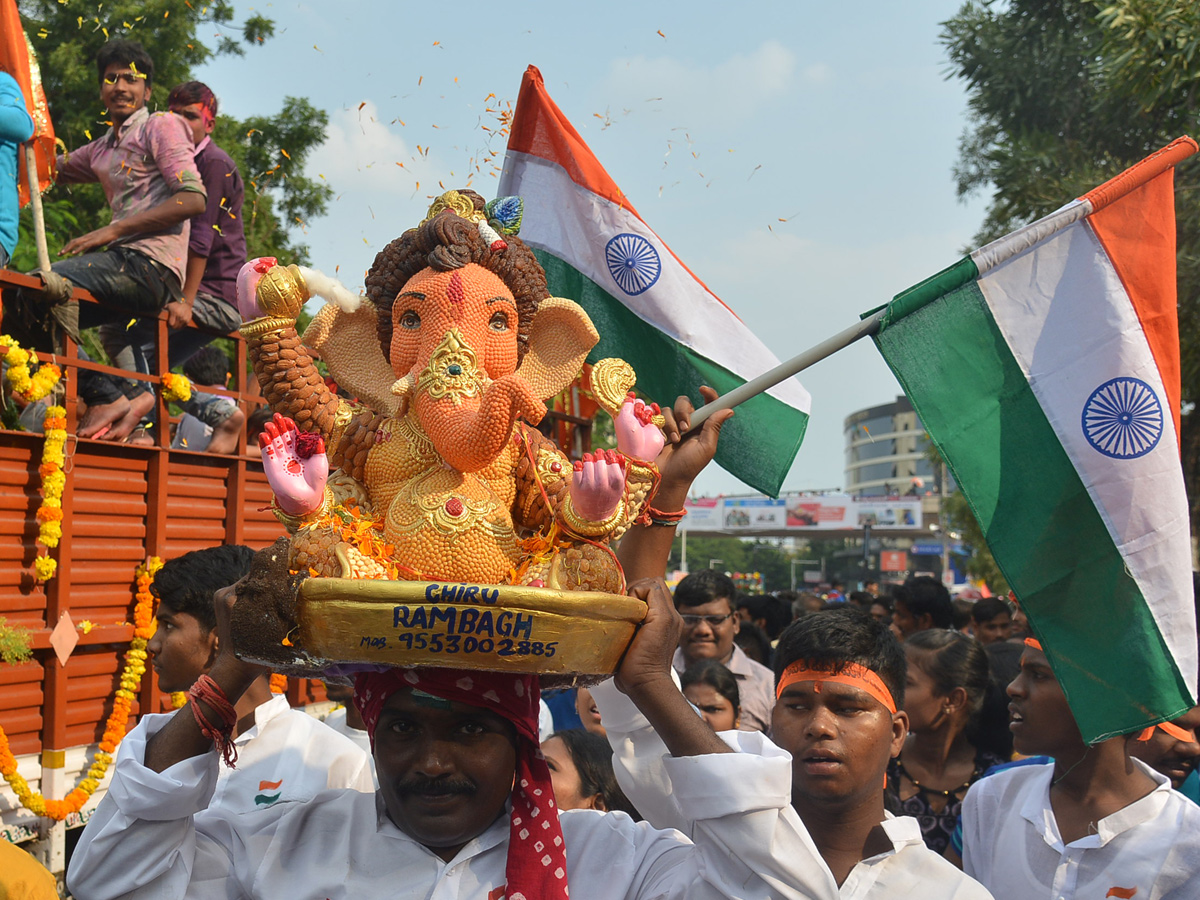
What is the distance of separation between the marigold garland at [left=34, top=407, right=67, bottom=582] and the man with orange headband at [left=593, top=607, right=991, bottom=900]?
3.97 meters

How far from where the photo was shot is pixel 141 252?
5.99 meters

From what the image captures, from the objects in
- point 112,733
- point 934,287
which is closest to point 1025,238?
point 934,287

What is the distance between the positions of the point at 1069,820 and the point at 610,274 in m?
2.37

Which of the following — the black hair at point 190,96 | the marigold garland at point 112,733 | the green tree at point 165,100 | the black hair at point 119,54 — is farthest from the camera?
the green tree at point 165,100

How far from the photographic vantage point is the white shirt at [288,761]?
324 cm

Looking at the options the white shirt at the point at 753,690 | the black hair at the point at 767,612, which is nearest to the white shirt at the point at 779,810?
the white shirt at the point at 753,690

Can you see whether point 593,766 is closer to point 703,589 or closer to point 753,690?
point 753,690

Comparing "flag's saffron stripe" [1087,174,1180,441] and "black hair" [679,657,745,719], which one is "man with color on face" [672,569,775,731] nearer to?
"black hair" [679,657,745,719]

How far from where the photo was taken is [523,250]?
259 centimetres

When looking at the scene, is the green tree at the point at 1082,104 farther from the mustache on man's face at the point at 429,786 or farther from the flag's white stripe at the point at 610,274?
the mustache on man's face at the point at 429,786

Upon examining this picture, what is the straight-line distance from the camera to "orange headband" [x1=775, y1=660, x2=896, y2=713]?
9.39 ft

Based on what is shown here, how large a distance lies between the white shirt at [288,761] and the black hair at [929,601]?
4864 millimetres

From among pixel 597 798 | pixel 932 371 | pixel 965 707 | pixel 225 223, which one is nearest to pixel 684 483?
pixel 932 371

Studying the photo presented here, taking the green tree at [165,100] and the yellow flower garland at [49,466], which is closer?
the yellow flower garland at [49,466]
